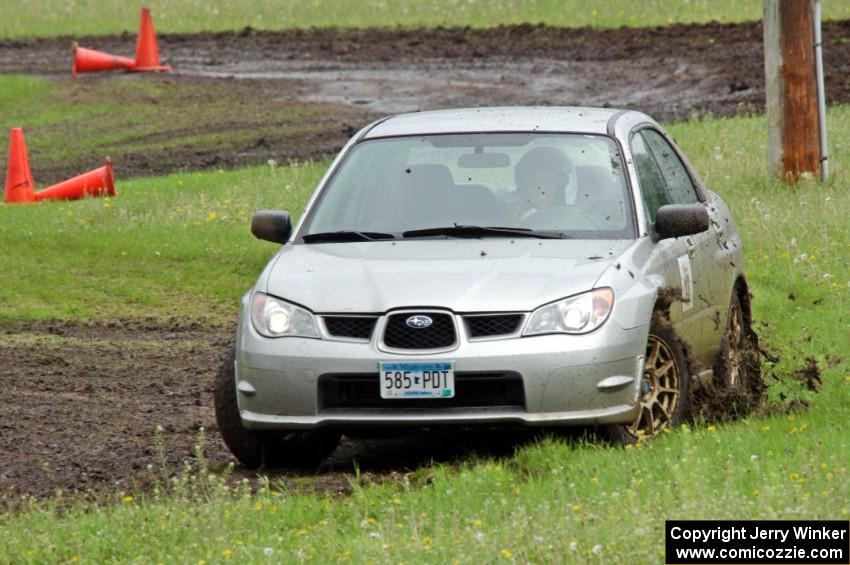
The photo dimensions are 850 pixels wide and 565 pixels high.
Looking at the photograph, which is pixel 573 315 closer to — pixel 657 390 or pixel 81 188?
pixel 657 390

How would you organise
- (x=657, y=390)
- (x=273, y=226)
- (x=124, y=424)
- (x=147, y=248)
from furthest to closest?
(x=147, y=248) → (x=124, y=424) → (x=273, y=226) → (x=657, y=390)

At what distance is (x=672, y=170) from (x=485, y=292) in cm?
240

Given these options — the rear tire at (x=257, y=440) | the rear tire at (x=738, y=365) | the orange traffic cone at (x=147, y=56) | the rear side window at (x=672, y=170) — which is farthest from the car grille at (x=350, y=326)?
the orange traffic cone at (x=147, y=56)

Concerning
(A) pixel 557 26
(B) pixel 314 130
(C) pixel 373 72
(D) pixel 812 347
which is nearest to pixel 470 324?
(D) pixel 812 347

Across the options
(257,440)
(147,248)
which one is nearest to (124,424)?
(257,440)

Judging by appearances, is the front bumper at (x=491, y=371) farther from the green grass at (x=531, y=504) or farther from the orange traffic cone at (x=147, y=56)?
the orange traffic cone at (x=147, y=56)

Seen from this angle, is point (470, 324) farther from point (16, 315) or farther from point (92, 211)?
point (92, 211)

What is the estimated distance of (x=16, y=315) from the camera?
13523mm

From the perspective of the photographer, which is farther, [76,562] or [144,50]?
[144,50]

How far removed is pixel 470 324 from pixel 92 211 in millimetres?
11215

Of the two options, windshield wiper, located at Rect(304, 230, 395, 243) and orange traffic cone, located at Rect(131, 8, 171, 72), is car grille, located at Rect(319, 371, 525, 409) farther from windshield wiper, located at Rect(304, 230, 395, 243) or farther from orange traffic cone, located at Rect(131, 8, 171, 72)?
orange traffic cone, located at Rect(131, 8, 171, 72)

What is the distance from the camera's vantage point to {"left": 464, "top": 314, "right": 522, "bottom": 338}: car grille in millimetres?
7492

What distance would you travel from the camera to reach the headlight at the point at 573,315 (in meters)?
7.50

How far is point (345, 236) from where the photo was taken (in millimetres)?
8602
